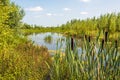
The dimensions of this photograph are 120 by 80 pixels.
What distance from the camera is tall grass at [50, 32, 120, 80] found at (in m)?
5.31

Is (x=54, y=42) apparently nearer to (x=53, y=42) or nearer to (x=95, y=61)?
(x=53, y=42)

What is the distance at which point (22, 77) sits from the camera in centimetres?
1101

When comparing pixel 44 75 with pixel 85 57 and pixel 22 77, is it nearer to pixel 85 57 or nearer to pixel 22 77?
pixel 22 77

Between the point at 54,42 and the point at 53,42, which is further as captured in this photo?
the point at 53,42

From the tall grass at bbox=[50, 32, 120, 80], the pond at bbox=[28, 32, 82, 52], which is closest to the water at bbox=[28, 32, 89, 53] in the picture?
the pond at bbox=[28, 32, 82, 52]

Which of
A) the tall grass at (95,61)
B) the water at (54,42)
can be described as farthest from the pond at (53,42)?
the tall grass at (95,61)

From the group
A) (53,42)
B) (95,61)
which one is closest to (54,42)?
(53,42)

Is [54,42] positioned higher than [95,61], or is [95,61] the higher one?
[95,61]

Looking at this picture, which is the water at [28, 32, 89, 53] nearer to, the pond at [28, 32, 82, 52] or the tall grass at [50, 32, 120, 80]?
the pond at [28, 32, 82, 52]

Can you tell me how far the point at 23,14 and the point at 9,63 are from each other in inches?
649

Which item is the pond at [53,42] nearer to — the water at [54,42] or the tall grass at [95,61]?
the water at [54,42]

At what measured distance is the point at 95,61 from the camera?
17.7 ft

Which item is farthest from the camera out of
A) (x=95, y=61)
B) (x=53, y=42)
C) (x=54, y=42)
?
(x=53, y=42)

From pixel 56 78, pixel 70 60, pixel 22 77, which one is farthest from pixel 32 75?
pixel 70 60
